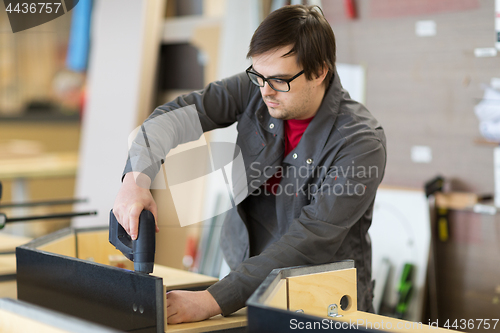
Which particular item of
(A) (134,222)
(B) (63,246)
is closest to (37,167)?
(B) (63,246)

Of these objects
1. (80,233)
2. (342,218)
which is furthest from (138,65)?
(342,218)

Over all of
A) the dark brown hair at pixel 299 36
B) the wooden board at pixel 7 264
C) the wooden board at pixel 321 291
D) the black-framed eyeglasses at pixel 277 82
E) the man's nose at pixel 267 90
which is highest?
the dark brown hair at pixel 299 36

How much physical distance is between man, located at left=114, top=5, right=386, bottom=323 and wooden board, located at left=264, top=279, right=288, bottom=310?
13 centimetres

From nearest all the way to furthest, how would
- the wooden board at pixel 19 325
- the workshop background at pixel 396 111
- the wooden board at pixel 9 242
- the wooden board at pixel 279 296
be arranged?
the wooden board at pixel 19 325 → the wooden board at pixel 279 296 → the wooden board at pixel 9 242 → the workshop background at pixel 396 111

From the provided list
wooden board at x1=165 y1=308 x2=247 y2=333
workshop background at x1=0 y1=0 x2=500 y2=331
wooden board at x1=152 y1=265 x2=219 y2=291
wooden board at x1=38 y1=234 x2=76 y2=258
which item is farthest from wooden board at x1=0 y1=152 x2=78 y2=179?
wooden board at x1=165 y1=308 x2=247 y2=333

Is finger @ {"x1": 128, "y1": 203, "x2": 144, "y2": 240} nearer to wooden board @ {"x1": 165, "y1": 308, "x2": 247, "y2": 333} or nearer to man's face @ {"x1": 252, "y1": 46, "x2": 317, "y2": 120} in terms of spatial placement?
wooden board @ {"x1": 165, "y1": 308, "x2": 247, "y2": 333}

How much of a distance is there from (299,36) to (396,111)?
1.51 metres

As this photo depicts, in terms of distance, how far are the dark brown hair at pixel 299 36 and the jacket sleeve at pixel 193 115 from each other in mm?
255

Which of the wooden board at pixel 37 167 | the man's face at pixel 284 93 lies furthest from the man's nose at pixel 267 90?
the wooden board at pixel 37 167

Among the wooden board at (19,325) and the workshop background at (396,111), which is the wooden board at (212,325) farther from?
the workshop background at (396,111)

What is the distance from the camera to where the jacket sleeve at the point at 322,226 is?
1144 mm

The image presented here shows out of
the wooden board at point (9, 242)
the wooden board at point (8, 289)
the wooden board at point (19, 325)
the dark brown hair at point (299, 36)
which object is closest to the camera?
the wooden board at point (19, 325)

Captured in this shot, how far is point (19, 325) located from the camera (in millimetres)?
855

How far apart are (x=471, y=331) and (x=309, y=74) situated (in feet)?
5.42
